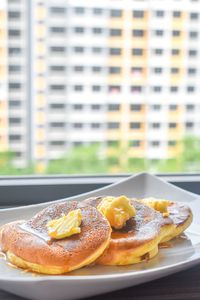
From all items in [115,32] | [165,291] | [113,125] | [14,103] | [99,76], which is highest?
[115,32]

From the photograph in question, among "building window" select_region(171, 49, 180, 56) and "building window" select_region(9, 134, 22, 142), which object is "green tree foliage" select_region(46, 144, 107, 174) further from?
"building window" select_region(171, 49, 180, 56)

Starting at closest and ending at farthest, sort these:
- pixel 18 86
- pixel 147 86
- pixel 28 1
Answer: pixel 28 1
pixel 18 86
pixel 147 86

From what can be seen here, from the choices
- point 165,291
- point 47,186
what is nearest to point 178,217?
point 165,291

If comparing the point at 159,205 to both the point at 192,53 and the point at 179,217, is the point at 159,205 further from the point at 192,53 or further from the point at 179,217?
the point at 192,53

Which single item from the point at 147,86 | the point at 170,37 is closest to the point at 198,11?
the point at 170,37

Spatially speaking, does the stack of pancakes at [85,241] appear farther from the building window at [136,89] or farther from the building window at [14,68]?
the building window at [136,89]

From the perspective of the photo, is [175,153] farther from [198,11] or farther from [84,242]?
[84,242]

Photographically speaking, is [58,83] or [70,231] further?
[58,83]

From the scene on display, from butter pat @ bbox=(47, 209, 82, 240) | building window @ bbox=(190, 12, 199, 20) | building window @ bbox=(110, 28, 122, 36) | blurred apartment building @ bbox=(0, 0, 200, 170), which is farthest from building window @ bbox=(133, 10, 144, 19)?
butter pat @ bbox=(47, 209, 82, 240)
